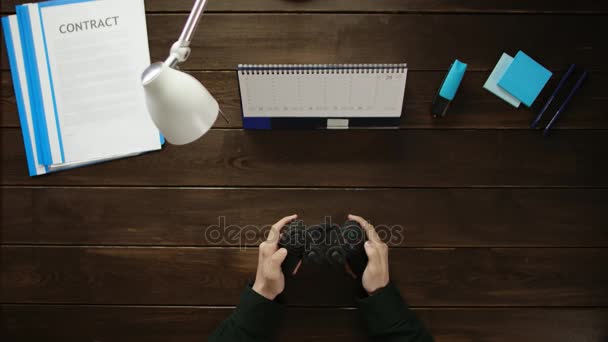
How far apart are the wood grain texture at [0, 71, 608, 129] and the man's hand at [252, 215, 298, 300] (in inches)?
11.6

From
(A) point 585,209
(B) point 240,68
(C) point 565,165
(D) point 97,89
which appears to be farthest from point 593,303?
(D) point 97,89

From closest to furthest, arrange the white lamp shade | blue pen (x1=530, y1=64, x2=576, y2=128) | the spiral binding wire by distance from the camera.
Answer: the white lamp shade < the spiral binding wire < blue pen (x1=530, y1=64, x2=576, y2=128)

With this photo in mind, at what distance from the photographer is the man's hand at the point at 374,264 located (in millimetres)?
907

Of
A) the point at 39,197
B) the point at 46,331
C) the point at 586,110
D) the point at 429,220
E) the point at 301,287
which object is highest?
the point at 586,110

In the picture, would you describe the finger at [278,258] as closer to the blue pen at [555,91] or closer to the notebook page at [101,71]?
the notebook page at [101,71]

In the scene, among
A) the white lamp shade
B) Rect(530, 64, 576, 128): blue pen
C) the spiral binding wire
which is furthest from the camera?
Rect(530, 64, 576, 128): blue pen

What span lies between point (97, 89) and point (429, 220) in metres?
0.91

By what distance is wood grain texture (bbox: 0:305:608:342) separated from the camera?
998 millimetres

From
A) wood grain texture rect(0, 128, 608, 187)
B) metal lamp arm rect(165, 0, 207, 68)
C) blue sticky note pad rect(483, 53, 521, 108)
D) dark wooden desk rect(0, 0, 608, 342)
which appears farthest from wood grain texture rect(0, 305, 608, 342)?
metal lamp arm rect(165, 0, 207, 68)

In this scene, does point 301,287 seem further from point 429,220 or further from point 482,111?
point 482,111

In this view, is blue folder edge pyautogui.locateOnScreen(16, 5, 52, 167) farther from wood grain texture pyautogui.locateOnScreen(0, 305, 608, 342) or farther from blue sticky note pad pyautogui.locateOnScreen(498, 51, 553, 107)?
blue sticky note pad pyautogui.locateOnScreen(498, 51, 553, 107)

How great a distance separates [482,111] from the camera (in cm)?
97

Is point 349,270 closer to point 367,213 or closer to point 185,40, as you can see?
point 367,213

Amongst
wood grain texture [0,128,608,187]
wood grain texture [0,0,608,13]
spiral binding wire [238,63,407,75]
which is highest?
wood grain texture [0,0,608,13]
